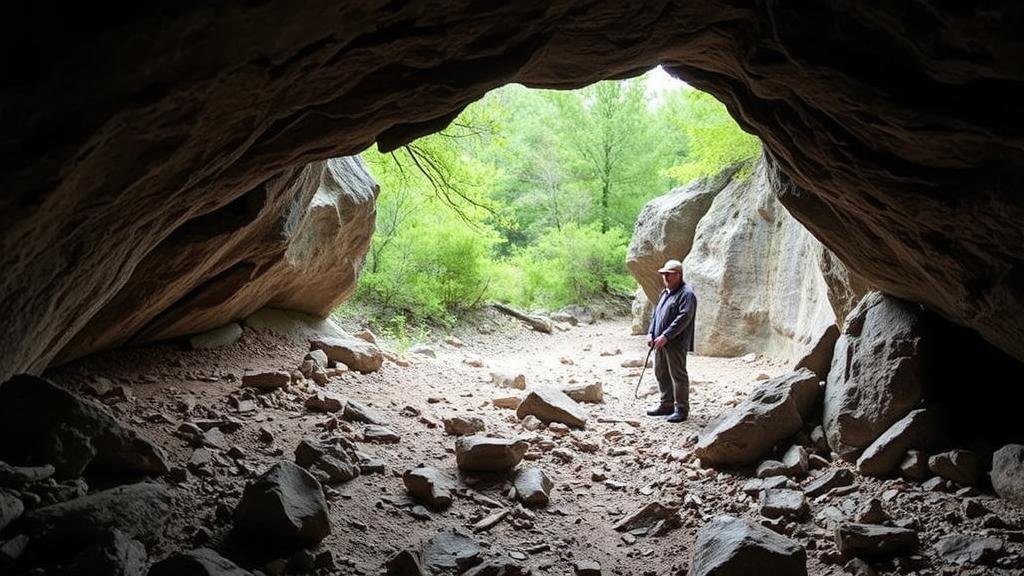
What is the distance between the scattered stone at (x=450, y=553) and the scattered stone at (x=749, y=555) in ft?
4.51

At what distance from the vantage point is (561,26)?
3.63 metres

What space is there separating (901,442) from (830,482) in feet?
2.11

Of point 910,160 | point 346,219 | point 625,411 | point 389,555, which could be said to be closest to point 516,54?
point 910,160

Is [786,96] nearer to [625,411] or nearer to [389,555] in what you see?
[389,555]

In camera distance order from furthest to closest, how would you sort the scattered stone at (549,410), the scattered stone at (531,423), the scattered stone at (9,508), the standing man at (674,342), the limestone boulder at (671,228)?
the limestone boulder at (671,228), the standing man at (674,342), the scattered stone at (549,410), the scattered stone at (531,423), the scattered stone at (9,508)

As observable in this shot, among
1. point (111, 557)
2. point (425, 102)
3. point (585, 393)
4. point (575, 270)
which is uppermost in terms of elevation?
point (575, 270)

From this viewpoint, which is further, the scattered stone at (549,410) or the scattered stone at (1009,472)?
the scattered stone at (549,410)

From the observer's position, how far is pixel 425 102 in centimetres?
393

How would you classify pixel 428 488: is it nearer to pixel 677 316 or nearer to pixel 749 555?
pixel 749 555

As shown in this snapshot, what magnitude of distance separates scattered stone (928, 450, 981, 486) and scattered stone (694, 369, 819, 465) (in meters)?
1.30

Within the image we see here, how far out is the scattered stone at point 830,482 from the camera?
4.90m

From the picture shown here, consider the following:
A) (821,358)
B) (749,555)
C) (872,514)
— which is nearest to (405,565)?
(749,555)

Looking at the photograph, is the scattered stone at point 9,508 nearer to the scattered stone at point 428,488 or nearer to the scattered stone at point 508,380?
the scattered stone at point 428,488

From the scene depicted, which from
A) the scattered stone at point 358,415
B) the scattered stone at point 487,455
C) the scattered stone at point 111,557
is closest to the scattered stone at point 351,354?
the scattered stone at point 358,415
